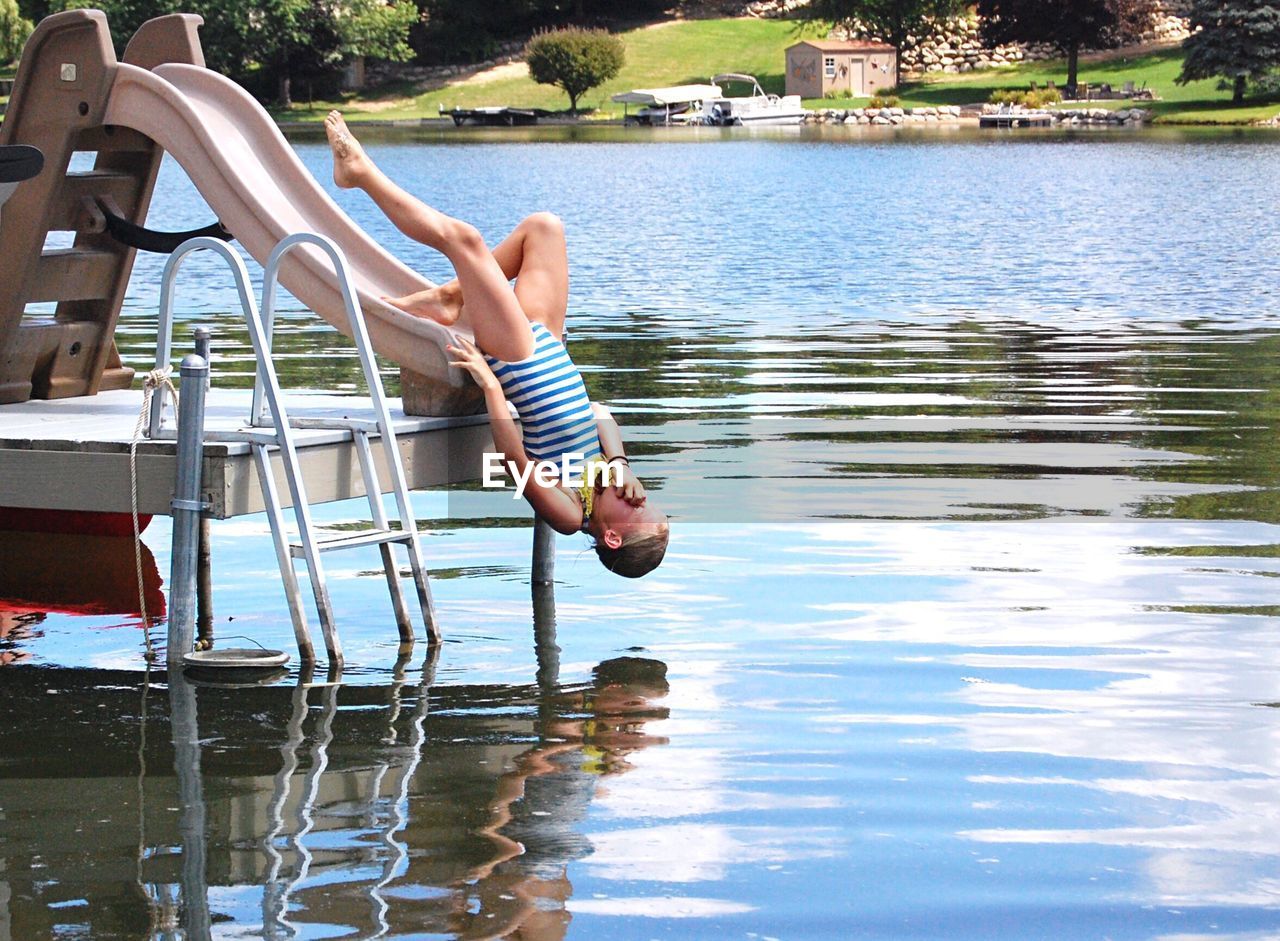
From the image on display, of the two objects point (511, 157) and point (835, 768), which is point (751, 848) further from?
point (511, 157)

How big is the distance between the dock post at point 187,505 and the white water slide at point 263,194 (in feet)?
3.23

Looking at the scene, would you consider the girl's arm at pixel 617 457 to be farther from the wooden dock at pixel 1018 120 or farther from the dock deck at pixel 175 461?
the wooden dock at pixel 1018 120

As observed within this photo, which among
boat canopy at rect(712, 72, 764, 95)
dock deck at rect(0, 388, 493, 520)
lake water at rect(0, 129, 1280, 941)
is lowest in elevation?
lake water at rect(0, 129, 1280, 941)

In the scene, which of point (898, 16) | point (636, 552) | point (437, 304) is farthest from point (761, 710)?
point (898, 16)

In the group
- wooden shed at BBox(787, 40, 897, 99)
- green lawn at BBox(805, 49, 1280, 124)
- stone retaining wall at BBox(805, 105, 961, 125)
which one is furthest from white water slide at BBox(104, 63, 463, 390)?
wooden shed at BBox(787, 40, 897, 99)

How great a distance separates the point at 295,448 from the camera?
7.37 meters

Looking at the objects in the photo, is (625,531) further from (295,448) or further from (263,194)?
(263,194)

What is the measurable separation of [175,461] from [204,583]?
1.22 m

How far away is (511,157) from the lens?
61.2 metres

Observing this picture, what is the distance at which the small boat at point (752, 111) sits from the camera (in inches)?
3797

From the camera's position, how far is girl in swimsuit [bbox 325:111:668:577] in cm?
748

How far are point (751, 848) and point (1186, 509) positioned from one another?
5.36 m

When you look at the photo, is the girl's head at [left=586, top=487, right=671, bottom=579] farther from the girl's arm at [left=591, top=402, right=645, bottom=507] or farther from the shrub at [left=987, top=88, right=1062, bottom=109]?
the shrub at [left=987, top=88, right=1062, bottom=109]

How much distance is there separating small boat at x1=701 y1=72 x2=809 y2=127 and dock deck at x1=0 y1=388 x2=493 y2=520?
3503 inches
